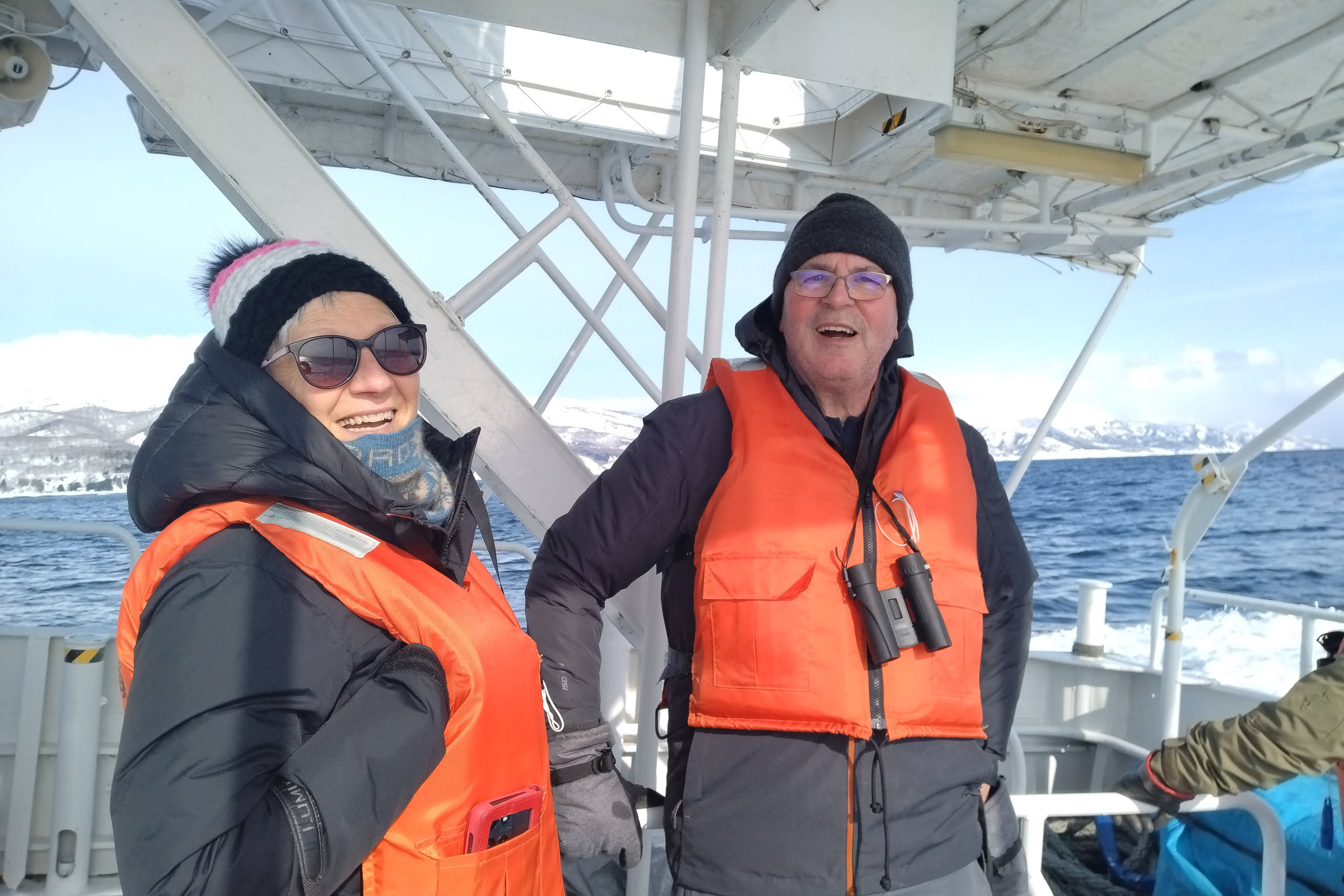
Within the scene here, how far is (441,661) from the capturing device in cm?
108

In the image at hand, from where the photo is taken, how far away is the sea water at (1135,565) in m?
10.7

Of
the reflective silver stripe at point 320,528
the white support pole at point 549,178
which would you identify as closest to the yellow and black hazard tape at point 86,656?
the white support pole at point 549,178

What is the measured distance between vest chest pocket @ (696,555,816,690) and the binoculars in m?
0.10

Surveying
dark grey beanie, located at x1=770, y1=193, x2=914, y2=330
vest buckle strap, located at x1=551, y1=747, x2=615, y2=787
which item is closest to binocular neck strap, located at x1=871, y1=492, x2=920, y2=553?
dark grey beanie, located at x1=770, y1=193, x2=914, y2=330

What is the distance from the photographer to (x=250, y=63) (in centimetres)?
355

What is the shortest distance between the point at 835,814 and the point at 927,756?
201mm

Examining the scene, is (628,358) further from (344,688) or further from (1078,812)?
(344,688)

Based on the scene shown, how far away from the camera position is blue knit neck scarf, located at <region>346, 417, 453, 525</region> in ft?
3.89

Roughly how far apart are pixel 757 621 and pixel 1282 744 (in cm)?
158

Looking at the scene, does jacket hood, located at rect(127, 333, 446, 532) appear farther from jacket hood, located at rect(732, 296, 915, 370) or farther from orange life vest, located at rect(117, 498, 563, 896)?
jacket hood, located at rect(732, 296, 915, 370)

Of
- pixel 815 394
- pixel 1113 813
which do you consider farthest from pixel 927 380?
pixel 1113 813

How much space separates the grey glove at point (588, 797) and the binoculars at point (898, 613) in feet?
1.67

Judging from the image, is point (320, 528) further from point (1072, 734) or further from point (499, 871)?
point (1072, 734)

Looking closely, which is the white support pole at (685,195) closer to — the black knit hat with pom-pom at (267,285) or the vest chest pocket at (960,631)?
the vest chest pocket at (960,631)
